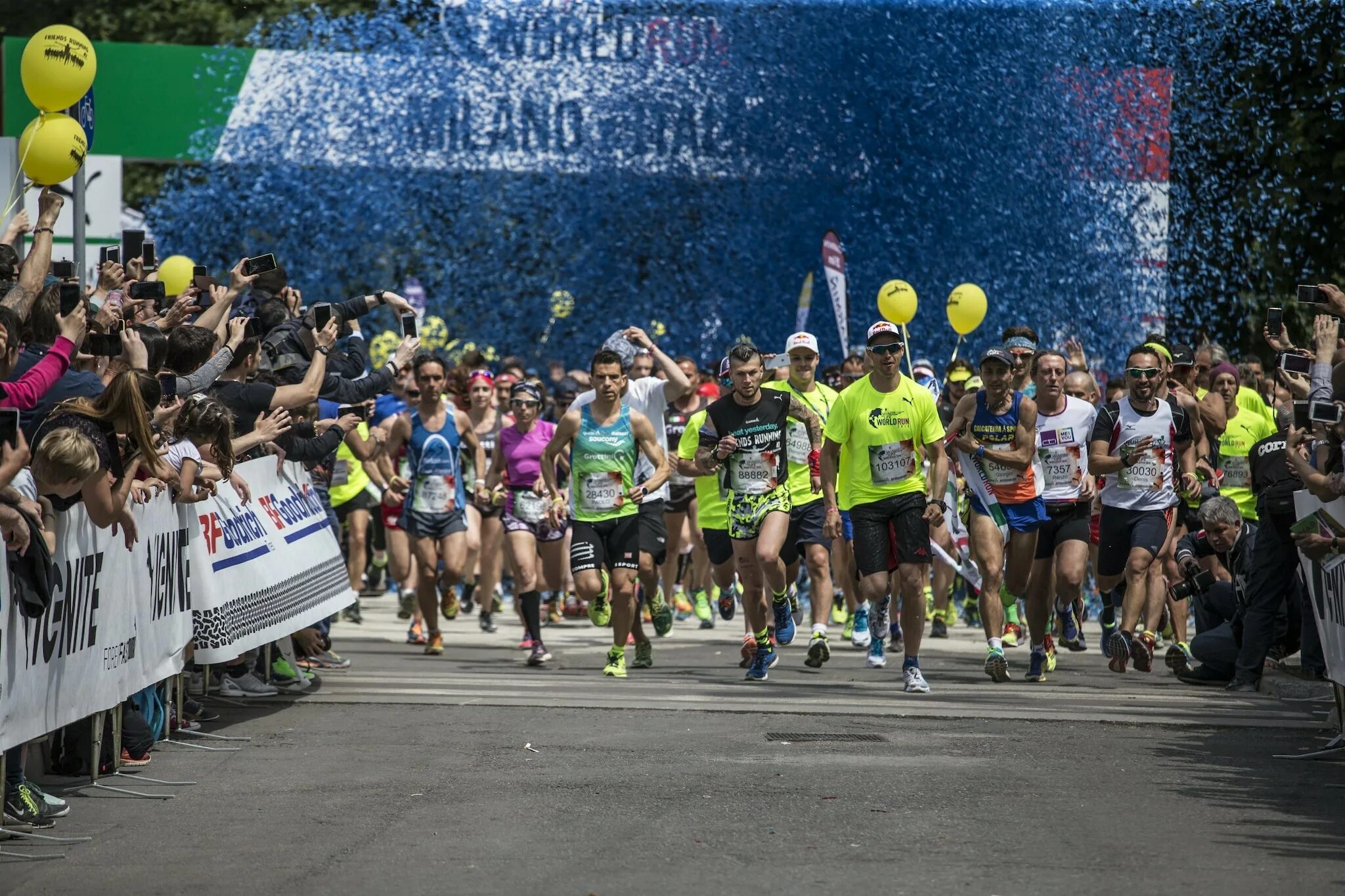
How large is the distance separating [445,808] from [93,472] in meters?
1.90

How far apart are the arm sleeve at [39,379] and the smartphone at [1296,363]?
5813mm

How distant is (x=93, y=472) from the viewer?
774 cm

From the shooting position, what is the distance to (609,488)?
1353cm

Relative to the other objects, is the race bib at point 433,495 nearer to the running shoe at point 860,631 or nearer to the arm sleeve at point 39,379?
the running shoe at point 860,631

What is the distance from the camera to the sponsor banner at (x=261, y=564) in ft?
32.8

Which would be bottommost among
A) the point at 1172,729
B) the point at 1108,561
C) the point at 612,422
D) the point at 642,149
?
the point at 1172,729

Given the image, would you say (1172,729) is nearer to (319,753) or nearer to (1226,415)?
(319,753)

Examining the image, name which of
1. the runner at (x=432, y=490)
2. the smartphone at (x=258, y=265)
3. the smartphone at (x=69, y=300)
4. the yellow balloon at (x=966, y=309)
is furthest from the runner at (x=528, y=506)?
the smartphone at (x=69, y=300)

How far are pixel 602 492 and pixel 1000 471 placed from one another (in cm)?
270

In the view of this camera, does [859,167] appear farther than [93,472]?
Yes

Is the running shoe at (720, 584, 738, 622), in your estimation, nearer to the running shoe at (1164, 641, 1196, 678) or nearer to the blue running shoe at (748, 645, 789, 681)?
the blue running shoe at (748, 645, 789, 681)

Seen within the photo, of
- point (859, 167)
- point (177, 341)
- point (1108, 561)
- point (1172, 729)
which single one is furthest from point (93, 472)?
point (859, 167)

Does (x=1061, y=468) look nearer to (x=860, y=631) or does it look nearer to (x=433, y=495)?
(x=860, y=631)

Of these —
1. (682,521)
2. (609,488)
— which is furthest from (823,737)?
(682,521)
